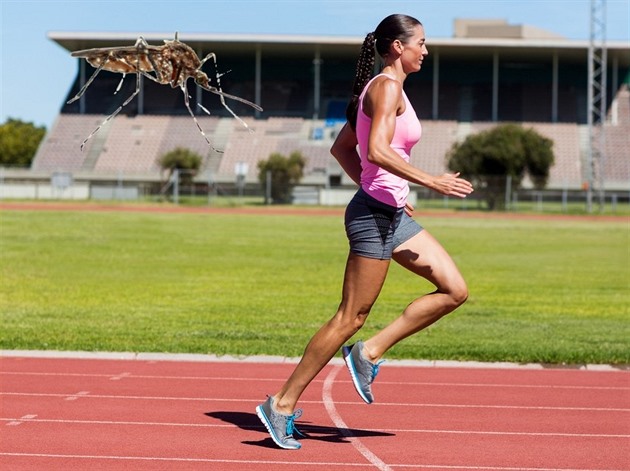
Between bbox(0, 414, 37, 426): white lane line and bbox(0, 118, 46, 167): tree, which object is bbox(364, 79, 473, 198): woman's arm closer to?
bbox(0, 414, 37, 426): white lane line

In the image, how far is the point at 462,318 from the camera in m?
15.7

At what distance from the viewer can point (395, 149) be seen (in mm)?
6055

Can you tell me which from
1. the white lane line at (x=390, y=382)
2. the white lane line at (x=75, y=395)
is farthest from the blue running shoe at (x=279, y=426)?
the white lane line at (x=390, y=382)

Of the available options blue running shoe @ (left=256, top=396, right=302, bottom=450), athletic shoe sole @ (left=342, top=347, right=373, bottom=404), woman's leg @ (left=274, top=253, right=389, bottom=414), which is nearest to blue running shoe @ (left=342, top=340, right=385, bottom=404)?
athletic shoe sole @ (left=342, top=347, right=373, bottom=404)

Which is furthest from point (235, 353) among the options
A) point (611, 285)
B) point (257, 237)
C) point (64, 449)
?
point (257, 237)

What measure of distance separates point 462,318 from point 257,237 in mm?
20135

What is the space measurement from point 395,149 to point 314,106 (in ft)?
250

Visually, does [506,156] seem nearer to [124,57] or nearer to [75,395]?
[75,395]

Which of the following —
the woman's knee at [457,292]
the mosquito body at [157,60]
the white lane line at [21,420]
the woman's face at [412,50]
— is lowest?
the white lane line at [21,420]

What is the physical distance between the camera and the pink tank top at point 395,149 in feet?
19.9

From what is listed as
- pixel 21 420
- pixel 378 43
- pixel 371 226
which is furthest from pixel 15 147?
pixel 371 226

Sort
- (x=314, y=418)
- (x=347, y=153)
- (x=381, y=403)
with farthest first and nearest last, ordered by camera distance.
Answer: (x=381, y=403) < (x=314, y=418) < (x=347, y=153)

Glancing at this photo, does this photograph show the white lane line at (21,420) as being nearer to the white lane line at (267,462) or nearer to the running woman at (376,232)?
the white lane line at (267,462)

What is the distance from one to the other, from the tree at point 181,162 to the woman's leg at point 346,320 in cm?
6301
